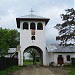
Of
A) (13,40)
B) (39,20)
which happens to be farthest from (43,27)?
(13,40)

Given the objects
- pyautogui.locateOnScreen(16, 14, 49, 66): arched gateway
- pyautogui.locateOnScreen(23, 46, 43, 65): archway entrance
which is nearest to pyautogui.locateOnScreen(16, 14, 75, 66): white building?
pyautogui.locateOnScreen(16, 14, 49, 66): arched gateway

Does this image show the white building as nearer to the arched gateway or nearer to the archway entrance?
the arched gateway

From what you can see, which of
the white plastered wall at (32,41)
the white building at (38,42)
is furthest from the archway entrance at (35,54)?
the white building at (38,42)

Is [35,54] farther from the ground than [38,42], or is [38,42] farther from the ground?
[38,42]

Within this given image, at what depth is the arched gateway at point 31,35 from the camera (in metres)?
55.9

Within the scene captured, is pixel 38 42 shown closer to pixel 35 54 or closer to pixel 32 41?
pixel 32 41

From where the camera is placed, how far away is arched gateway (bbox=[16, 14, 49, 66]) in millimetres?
55938

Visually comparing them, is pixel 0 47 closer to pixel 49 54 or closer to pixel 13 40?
pixel 49 54

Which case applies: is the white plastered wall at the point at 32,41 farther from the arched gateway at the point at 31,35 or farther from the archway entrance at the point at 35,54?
the archway entrance at the point at 35,54

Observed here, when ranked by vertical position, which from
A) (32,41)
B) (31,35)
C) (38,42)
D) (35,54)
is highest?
(31,35)

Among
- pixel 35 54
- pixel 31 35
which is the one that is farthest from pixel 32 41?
pixel 35 54

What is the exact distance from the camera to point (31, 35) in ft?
184

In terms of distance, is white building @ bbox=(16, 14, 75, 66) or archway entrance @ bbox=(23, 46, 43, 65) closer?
white building @ bbox=(16, 14, 75, 66)

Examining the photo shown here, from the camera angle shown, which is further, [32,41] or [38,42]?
[38,42]
